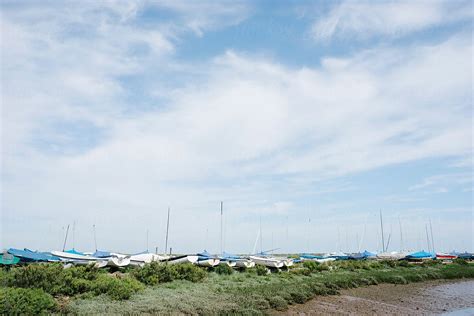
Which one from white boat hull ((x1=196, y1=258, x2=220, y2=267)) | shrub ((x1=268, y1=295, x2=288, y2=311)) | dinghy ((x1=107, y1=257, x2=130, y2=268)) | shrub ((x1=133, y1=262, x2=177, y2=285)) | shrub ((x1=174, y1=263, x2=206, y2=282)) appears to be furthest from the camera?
white boat hull ((x1=196, y1=258, x2=220, y2=267))

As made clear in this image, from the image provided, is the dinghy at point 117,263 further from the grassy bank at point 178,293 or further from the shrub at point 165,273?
the grassy bank at point 178,293

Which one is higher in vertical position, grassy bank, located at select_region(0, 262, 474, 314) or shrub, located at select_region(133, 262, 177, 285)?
shrub, located at select_region(133, 262, 177, 285)

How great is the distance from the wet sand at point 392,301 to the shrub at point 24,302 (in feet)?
23.7

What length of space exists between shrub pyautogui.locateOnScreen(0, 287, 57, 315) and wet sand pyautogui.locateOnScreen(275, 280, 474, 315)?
724 centimetres

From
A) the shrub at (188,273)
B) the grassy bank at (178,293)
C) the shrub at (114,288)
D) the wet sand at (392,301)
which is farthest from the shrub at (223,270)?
the shrub at (114,288)

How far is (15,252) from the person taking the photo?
2703cm

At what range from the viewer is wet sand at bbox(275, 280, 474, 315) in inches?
638

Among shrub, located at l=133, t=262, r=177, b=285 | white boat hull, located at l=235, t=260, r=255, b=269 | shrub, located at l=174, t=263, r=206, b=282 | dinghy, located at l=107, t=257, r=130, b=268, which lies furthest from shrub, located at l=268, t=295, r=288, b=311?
white boat hull, located at l=235, t=260, r=255, b=269

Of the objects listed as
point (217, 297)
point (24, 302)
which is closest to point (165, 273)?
point (217, 297)

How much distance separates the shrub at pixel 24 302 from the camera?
1020 cm

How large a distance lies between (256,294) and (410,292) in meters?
11.8

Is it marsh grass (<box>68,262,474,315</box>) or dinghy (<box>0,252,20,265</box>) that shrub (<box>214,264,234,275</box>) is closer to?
marsh grass (<box>68,262,474,315</box>)

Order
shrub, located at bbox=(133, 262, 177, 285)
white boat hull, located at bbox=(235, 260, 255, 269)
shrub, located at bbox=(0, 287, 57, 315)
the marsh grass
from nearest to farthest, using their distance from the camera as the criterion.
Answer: shrub, located at bbox=(0, 287, 57, 315) → the marsh grass → shrub, located at bbox=(133, 262, 177, 285) → white boat hull, located at bbox=(235, 260, 255, 269)

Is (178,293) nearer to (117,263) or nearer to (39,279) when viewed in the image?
(39,279)
